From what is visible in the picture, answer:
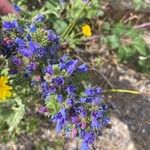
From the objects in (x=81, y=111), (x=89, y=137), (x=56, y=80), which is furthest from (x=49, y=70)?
(x=89, y=137)

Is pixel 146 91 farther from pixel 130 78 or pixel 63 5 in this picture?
pixel 63 5

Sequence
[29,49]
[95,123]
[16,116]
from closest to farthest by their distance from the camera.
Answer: [95,123] < [29,49] < [16,116]

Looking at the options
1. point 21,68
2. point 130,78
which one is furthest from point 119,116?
point 21,68

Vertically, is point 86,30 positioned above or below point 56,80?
below

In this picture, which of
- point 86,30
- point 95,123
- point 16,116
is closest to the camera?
point 95,123

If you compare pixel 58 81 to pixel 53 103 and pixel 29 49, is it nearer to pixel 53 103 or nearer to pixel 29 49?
pixel 53 103

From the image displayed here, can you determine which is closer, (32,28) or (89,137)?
(89,137)

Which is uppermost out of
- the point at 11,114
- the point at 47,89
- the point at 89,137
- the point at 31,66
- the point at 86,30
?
the point at 31,66
